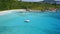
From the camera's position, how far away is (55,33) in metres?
9.15

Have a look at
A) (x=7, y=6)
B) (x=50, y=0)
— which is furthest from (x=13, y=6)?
(x=50, y=0)

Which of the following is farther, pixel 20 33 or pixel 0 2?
pixel 0 2

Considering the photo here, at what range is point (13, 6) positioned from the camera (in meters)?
23.9

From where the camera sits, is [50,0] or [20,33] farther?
[50,0]

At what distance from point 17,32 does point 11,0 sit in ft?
56.0

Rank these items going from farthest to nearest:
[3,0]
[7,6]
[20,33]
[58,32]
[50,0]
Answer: [50,0]
[3,0]
[7,6]
[58,32]
[20,33]

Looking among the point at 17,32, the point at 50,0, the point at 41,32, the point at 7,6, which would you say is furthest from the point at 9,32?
the point at 50,0

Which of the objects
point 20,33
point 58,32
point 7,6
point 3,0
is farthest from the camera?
point 3,0

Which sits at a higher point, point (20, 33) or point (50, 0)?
point (20, 33)

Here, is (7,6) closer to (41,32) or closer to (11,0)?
(11,0)

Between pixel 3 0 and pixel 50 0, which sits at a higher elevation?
pixel 3 0

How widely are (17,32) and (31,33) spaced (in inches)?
32.9

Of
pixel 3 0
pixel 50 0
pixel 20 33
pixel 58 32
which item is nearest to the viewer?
pixel 20 33

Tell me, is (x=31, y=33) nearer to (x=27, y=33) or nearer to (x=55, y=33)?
(x=27, y=33)
